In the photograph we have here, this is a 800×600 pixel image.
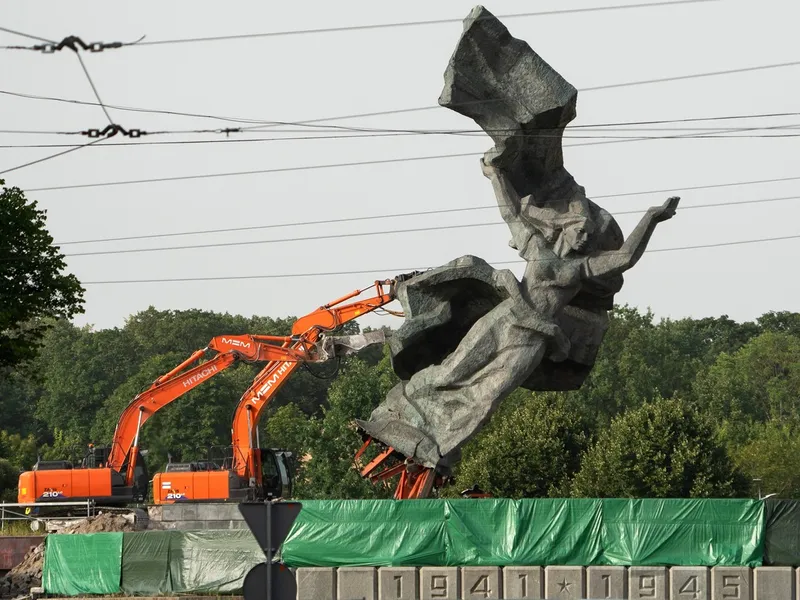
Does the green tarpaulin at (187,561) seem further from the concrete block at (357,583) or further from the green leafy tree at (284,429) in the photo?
the green leafy tree at (284,429)

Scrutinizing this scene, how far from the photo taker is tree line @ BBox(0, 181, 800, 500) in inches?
2233

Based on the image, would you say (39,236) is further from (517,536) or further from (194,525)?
(517,536)

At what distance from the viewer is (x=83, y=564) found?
3212cm

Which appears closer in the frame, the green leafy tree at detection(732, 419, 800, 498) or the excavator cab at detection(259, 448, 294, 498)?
the excavator cab at detection(259, 448, 294, 498)

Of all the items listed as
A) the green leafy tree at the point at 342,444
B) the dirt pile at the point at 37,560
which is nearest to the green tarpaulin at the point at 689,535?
the dirt pile at the point at 37,560

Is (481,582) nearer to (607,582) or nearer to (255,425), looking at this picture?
(607,582)

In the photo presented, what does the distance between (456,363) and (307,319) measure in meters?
8.46

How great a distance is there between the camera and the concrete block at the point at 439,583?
97.9 feet

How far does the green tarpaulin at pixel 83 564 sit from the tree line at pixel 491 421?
34.5 ft

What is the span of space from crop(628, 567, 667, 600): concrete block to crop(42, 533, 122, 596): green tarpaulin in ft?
34.2

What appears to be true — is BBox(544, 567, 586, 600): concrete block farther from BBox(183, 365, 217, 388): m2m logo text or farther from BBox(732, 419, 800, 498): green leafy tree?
BBox(732, 419, 800, 498): green leafy tree

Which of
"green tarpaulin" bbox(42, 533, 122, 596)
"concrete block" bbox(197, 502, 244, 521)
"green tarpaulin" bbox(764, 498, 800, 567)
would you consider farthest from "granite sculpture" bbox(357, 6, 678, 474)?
"concrete block" bbox(197, 502, 244, 521)

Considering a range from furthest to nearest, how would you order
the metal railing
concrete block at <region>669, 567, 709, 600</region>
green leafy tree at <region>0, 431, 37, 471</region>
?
green leafy tree at <region>0, 431, 37, 471</region>
the metal railing
concrete block at <region>669, 567, 709, 600</region>

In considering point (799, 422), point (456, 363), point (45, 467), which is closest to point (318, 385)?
point (799, 422)
